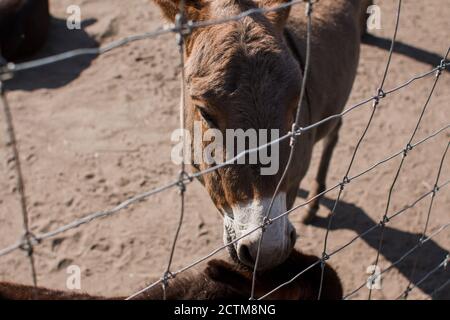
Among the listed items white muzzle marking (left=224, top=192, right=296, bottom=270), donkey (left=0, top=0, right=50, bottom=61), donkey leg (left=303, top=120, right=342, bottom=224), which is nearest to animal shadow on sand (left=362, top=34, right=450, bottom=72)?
donkey leg (left=303, top=120, right=342, bottom=224)

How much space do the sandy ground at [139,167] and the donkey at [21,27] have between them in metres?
0.22

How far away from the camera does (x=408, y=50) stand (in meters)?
6.66

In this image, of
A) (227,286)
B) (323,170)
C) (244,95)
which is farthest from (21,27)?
(227,286)

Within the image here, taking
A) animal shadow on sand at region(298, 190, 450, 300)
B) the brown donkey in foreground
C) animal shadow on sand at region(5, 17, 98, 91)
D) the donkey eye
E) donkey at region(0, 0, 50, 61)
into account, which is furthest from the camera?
donkey at region(0, 0, 50, 61)

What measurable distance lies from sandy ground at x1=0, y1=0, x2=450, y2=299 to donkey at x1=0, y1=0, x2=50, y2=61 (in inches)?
8.6

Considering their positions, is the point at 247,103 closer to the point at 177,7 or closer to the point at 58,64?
the point at 177,7

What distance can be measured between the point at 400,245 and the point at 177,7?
115 inches

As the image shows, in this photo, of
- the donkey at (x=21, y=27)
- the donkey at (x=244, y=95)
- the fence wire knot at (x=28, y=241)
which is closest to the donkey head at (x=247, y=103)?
the donkey at (x=244, y=95)

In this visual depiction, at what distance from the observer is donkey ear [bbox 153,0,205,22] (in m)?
2.56

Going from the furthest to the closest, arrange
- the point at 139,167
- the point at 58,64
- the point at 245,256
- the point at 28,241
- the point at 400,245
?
the point at 58,64 → the point at 139,167 → the point at 400,245 → the point at 245,256 → the point at 28,241

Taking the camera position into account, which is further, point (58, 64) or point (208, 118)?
point (58, 64)

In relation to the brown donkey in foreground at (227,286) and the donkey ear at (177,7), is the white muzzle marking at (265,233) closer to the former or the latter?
the brown donkey in foreground at (227,286)

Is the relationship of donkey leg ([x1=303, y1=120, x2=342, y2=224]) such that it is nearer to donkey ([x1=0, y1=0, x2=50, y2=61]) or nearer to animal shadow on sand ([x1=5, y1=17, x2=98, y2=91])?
animal shadow on sand ([x1=5, y1=17, x2=98, y2=91])

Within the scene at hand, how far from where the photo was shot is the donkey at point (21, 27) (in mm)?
6102
